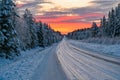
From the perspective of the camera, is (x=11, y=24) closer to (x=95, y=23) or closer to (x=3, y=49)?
(x=3, y=49)

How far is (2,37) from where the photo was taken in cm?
3164

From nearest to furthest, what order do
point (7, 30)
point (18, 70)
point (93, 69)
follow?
point (93, 69) < point (18, 70) < point (7, 30)

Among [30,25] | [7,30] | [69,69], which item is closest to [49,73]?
[69,69]

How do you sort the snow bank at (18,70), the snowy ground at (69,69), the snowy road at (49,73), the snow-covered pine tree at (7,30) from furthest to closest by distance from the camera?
1. the snow-covered pine tree at (7,30)
2. the snow bank at (18,70)
3. the snowy road at (49,73)
4. the snowy ground at (69,69)

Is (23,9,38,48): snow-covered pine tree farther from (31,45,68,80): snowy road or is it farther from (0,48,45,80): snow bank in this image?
(31,45,68,80): snowy road

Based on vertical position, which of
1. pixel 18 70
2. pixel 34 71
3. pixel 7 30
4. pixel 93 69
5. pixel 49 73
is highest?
pixel 7 30

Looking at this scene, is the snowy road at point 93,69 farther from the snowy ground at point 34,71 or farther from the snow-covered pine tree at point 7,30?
the snow-covered pine tree at point 7,30

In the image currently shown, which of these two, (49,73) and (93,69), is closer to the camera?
(93,69)

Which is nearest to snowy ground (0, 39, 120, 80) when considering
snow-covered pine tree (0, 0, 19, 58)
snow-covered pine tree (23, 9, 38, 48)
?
snow-covered pine tree (0, 0, 19, 58)

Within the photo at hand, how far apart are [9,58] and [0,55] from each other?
1241 mm

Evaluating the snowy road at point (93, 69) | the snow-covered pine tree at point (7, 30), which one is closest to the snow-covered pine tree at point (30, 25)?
the snow-covered pine tree at point (7, 30)

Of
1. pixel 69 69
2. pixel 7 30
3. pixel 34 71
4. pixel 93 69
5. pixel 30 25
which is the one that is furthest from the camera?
pixel 30 25

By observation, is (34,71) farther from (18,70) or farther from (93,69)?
(93,69)

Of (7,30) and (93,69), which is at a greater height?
(7,30)
